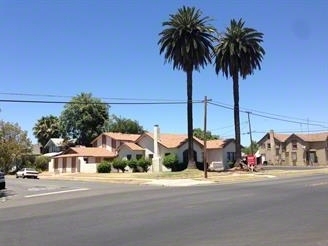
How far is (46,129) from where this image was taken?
106125 mm

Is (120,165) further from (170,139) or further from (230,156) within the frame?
(230,156)

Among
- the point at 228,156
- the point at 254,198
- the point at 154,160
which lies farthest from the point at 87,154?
the point at 254,198

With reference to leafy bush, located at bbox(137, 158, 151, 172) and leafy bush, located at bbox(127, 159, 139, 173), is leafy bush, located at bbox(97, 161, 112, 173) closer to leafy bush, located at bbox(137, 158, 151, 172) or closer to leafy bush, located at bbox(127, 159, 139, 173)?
leafy bush, located at bbox(127, 159, 139, 173)

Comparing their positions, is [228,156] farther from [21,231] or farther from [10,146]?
[21,231]

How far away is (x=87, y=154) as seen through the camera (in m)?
71.2

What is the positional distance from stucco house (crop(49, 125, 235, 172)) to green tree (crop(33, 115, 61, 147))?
28797 millimetres

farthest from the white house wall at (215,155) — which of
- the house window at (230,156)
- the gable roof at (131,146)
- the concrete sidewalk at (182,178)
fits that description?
the concrete sidewalk at (182,178)

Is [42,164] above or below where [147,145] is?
below

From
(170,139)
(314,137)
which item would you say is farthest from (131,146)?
(314,137)

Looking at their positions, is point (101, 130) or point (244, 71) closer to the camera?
point (244, 71)

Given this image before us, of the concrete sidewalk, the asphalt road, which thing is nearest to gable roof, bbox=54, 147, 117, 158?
the concrete sidewalk

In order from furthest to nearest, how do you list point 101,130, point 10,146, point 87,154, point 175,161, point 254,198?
point 101,130
point 10,146
point 87,154
point 175,161
point 254,198

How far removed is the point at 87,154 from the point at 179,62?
20.7 metres

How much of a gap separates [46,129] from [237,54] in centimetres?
5573
